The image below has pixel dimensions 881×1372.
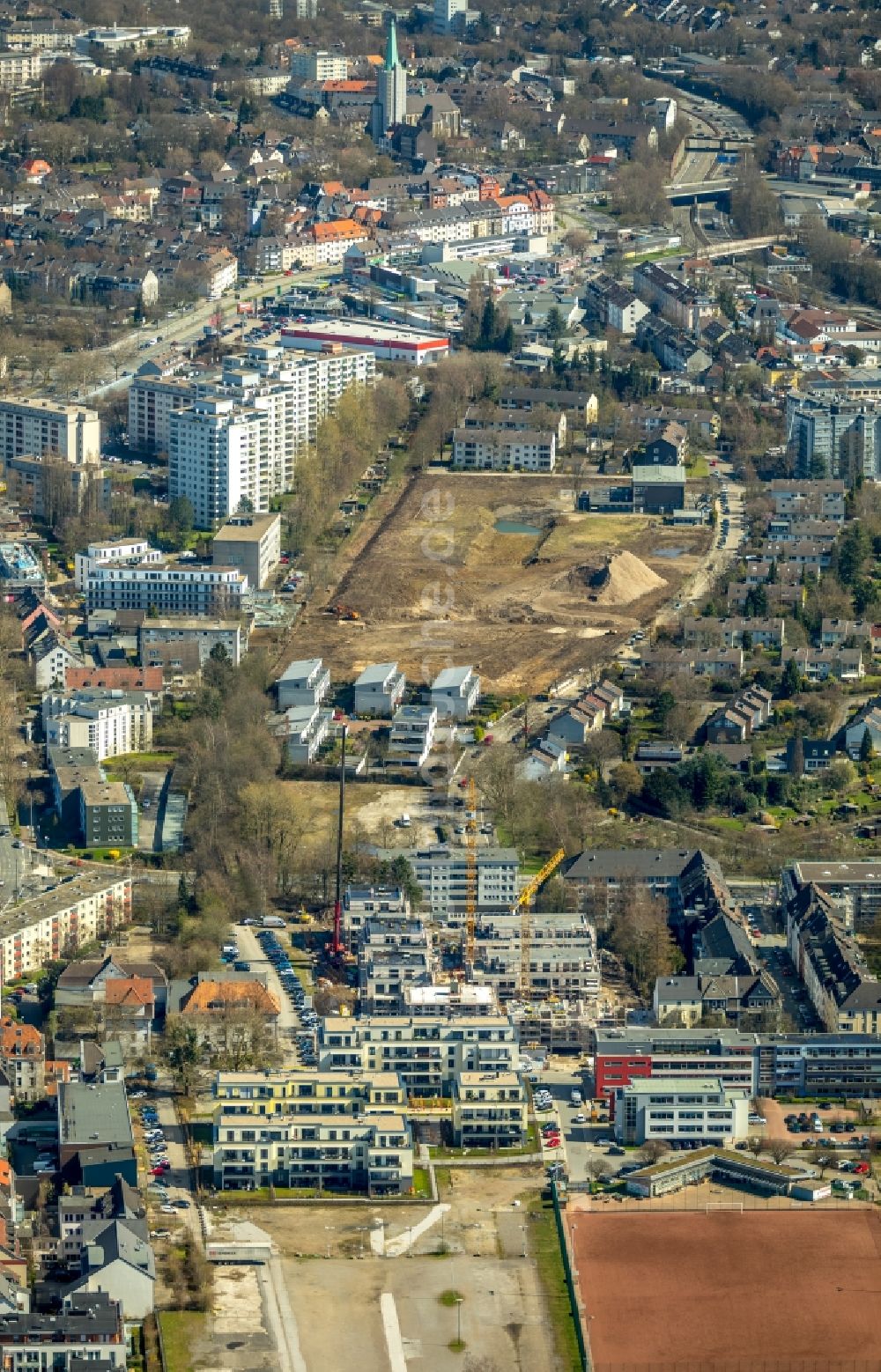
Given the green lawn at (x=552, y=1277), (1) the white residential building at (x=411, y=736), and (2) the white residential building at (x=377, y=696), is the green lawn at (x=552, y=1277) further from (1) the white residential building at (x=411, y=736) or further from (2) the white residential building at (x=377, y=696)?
(2) the white residential building at (x=377, y=696)

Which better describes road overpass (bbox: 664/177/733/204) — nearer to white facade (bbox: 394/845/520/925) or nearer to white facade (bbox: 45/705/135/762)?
white facade (bbox: 45/705/135/762)

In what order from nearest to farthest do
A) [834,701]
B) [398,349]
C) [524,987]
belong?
[524,987], [834,701], [398,349]

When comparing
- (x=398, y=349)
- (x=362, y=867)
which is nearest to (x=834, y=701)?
(x=362, y=867)

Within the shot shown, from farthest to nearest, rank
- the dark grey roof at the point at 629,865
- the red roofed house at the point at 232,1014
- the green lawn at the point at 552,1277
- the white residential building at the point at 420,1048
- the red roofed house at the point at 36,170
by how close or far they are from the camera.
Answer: the red roofed house at the point at 36,170 → the dark grey roof at the point at 629,865 → the red roofed house at the point at 232,1014 → the white residential building at the point at 420,1048 → the green lawn at the point at 552,1277

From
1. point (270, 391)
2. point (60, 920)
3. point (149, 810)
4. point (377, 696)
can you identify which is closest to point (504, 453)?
point (270, 391)

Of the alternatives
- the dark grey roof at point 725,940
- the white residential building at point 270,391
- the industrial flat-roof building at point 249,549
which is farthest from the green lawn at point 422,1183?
the white residential building at point 270,391

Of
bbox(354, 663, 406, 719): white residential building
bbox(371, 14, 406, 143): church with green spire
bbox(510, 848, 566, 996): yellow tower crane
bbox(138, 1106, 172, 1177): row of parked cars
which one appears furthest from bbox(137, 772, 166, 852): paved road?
bbox(371, 14, 406, 143): church with green spire

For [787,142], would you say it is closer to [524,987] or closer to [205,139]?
[205,139]
